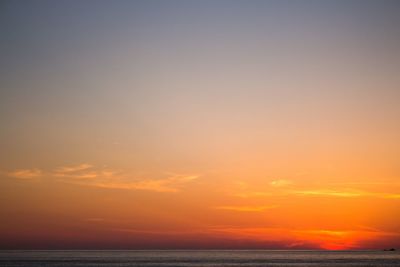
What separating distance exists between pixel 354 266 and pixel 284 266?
15.0m

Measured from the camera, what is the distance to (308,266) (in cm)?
10175

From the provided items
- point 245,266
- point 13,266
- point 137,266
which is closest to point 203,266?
point 245,266

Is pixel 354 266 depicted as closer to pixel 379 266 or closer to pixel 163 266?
pixel 379 266

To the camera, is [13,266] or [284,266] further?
[284,266]

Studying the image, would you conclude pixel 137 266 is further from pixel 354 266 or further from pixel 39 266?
pixel 354 266

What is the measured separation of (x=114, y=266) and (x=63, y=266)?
1098cm

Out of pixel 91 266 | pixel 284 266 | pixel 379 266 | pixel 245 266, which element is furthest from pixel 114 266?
pixel 379 266

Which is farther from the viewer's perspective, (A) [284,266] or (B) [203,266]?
(A) [284,266]

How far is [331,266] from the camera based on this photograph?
100 meters

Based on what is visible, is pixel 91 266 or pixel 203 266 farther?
pixel 91 266

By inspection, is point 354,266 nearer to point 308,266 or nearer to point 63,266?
point 308,266

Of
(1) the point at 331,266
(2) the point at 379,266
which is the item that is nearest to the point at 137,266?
(1) the point at 331,266

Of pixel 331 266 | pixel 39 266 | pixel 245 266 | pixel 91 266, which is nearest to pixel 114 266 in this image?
pixel 91 266

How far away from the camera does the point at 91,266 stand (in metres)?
102
